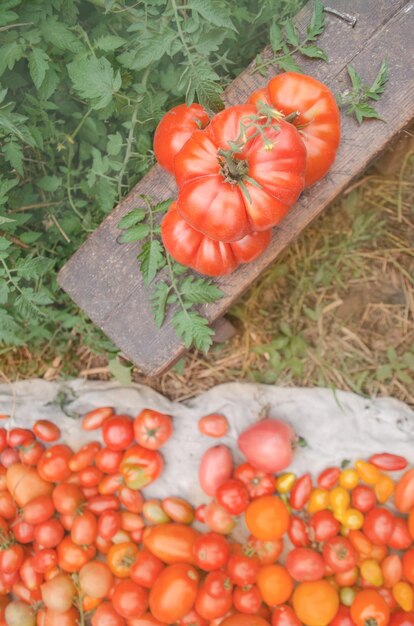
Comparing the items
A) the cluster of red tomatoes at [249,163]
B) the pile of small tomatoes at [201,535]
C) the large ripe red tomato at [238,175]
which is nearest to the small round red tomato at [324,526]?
the pile of small tomatoes at [201,535]

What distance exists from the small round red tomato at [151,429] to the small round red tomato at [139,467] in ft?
0.11

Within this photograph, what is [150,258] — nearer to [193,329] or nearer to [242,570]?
[193,329]

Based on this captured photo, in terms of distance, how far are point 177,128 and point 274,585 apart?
5.29 feet

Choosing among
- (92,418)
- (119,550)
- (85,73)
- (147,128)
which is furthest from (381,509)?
(85,73)

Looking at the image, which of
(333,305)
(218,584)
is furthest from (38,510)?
(333,305)

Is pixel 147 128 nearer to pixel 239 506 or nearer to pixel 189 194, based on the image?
pixel 189 194

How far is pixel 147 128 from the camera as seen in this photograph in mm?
1818

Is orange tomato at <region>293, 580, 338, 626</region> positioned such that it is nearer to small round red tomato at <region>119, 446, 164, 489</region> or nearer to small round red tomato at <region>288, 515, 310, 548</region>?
small round red tomato at <region>288, 515, 310, 548</region>

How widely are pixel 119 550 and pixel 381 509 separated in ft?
3.34

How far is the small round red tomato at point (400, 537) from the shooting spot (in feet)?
6.64

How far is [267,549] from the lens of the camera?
6.81ft

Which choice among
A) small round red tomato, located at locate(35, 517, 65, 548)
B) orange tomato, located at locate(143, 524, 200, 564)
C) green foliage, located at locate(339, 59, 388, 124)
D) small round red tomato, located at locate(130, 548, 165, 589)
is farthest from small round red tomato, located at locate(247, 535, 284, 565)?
green foliage, located at locate(339, 59, 388, 124)

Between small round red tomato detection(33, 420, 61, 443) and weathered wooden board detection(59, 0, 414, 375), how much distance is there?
697 mm

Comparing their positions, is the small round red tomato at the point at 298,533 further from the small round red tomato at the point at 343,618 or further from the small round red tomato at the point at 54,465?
the small round red tomato at the point at 54,465
